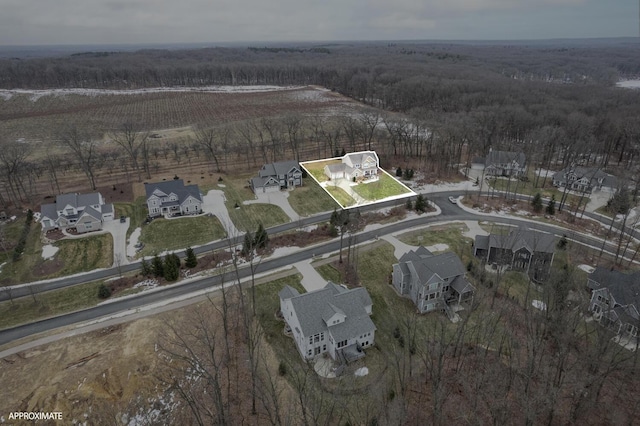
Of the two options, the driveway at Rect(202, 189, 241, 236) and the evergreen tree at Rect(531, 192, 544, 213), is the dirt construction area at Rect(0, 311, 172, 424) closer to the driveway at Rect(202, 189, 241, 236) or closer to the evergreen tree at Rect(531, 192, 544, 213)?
the driveway at Rect(202, 189, 241, 236)

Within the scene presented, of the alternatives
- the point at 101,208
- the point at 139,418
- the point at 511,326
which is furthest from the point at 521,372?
the point at 101,208

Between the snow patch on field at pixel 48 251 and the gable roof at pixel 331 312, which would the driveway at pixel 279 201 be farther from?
the snow patch on field at pixel 48 251

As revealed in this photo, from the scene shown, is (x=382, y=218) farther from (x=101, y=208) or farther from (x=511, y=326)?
(x=101, y=208)

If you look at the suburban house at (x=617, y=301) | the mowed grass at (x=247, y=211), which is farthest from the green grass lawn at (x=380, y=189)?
the suburban house at (x=617, y=301)

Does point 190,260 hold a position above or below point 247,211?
Answer: above

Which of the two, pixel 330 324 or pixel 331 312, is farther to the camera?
pixel 331 312

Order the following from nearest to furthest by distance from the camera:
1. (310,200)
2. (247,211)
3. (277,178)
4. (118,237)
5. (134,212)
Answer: (118,237) → (134,212) → (247,211) → (310,200) → (277,178)

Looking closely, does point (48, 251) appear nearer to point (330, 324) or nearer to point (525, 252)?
point (330, 324)

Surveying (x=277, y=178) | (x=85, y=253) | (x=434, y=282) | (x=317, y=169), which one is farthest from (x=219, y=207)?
(x=434, y=282)
